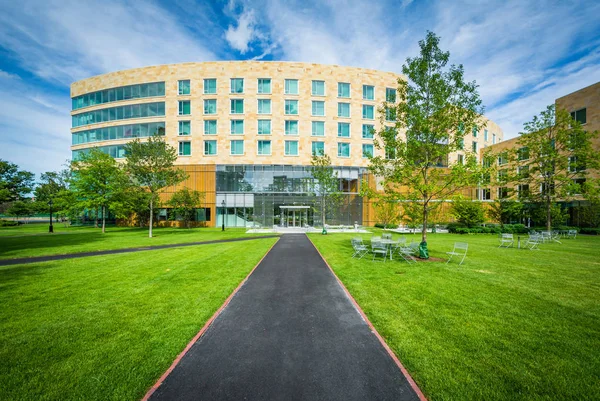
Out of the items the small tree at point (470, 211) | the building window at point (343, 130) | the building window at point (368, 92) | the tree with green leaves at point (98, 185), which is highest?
the building window at point (368, 92)

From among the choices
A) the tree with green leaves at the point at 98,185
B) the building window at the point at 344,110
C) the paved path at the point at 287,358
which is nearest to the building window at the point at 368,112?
the building window at the point at 344,110

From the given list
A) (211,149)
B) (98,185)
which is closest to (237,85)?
(211,149)

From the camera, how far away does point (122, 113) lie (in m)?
39.3

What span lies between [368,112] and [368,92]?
11.2 feet

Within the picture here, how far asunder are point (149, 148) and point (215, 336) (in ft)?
84.5

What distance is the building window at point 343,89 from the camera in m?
37.9

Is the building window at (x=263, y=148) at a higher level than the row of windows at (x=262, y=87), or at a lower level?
lower

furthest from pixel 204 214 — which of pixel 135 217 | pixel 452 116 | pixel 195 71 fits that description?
pixel 452 116

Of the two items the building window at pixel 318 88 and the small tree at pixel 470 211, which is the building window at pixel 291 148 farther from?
the small tree at pixel 470 211

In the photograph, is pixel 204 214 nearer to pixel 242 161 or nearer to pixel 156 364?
pixel 242 161

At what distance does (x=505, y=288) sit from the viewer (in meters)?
7.80

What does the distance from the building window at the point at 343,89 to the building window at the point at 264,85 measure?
1178cm

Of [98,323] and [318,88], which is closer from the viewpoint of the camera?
[98,323]

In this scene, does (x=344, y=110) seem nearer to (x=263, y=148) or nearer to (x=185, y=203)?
(x=263, y=148)
